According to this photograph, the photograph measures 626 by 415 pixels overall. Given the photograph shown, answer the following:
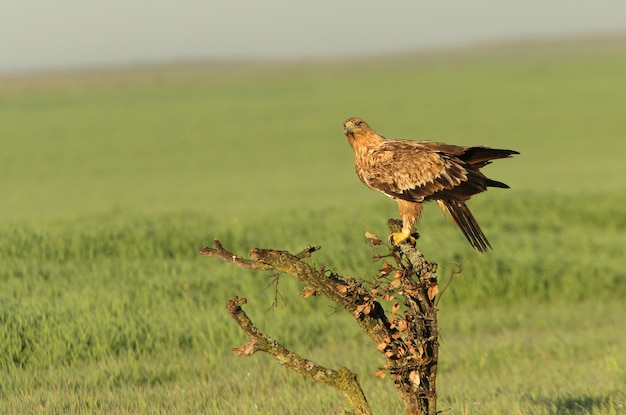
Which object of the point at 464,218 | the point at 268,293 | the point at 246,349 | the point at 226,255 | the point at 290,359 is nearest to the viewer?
the point at 226,255

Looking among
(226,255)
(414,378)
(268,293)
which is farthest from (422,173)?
(268,293)

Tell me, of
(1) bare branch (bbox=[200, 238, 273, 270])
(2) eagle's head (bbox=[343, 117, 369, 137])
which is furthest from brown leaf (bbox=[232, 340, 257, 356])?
(2) eagle's head (bbox=[343, 117, 369, 137])

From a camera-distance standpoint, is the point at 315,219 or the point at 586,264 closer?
the point at 586,264

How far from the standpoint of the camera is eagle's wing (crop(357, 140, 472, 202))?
20.6 ft

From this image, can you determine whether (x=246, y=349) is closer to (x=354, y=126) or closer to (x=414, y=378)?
(x=414, y=378)

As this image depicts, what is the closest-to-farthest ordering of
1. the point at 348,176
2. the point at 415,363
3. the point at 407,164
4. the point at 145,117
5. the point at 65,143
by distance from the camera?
the point at 415,363
the point at 407,164
the point at 348,176
the point at 65,143
the point at 145,117

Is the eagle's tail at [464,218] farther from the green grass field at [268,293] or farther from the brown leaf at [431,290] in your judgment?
the brown leaf at [431,290]

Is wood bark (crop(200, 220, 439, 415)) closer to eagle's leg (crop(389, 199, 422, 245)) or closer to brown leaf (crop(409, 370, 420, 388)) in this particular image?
brown leaf (crop(409, 370, 420, 388))

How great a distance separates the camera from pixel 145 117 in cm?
5769

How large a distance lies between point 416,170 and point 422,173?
0.15 feet

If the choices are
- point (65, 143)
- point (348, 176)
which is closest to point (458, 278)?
point (348, 176)

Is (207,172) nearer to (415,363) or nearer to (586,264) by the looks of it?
(586,264)

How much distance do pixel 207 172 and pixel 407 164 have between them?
27.8 meters

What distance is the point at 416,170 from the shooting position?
20.8ft
